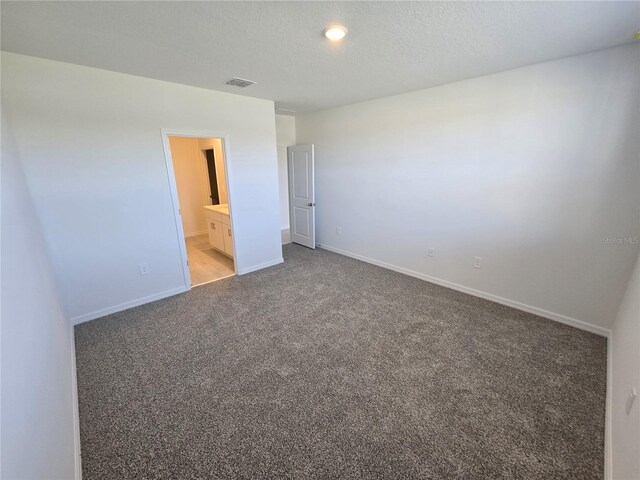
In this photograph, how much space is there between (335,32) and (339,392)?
255cm

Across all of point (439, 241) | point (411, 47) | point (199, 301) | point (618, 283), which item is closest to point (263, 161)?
point (199, 301)

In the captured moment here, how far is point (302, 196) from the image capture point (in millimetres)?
5168

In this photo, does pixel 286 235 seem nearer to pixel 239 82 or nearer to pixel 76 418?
pixel 239 82

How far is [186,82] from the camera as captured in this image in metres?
2.98

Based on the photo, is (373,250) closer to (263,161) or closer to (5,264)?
(263,161)

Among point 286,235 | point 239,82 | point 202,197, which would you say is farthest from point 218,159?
point 239,82

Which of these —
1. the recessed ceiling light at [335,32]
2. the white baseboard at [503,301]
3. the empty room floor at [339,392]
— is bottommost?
the empty room floor at [339,392]

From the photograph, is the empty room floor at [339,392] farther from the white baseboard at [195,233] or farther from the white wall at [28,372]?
the white baseboard at [195,233]

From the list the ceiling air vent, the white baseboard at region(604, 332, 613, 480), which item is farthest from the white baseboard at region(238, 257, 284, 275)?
the white baseboard at region(604, 332, 613, 480)

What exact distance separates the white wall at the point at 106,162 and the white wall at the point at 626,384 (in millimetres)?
3953

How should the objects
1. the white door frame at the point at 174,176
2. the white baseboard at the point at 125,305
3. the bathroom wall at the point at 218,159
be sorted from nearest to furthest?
the white baseboard at the point at 125,305
the white door frame at the point at 174,176
the bathroom wall at the point at 218,159

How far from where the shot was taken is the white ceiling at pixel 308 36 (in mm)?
1611

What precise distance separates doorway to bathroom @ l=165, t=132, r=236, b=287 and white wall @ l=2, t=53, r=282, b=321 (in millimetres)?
1182

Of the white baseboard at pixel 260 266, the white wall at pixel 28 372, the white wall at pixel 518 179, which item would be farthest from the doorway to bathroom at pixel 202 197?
the white wall at pixel 28 372
